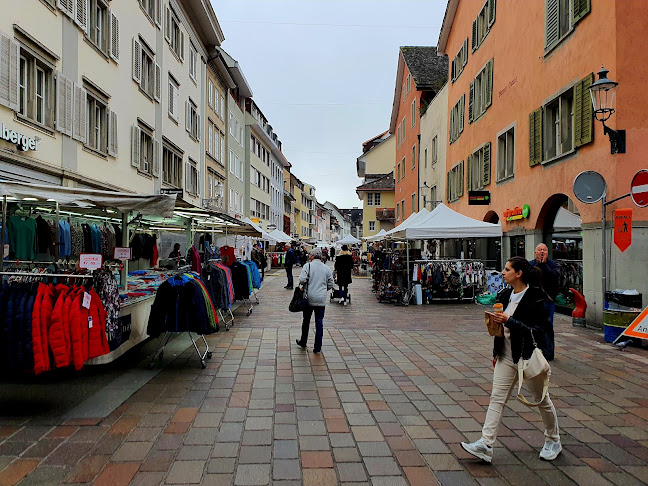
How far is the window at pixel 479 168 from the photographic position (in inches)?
759

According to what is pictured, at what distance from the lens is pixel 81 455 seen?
157 inches

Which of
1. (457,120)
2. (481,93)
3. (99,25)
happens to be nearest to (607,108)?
(481,93)

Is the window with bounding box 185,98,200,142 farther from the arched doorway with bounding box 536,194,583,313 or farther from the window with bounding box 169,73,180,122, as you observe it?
the arched doorway with bounding box 536,194,583,313

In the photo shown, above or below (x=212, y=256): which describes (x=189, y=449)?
below

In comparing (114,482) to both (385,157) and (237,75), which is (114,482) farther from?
(385,157)

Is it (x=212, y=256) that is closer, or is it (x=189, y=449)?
(x=189, y=449)

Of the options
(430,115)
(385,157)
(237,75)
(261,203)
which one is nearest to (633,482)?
(430,115)

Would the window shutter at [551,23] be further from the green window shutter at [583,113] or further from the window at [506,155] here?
the window at [506,155]

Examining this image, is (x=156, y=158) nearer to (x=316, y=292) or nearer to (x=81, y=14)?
(x=81, y=14)

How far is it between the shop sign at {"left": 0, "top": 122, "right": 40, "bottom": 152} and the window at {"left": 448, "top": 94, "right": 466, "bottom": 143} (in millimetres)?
18010

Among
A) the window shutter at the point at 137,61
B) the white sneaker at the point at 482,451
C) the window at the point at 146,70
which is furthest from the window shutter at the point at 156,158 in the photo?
the white sneaker at the point at 482,451

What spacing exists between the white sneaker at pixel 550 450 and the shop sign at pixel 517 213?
11914 mm

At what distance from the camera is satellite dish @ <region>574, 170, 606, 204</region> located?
9.70m

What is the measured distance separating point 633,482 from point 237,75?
3495 centimetres
